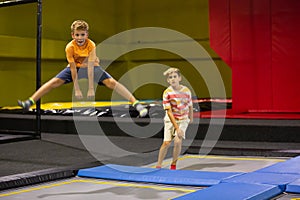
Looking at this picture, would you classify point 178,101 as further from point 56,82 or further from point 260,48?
point 260,48

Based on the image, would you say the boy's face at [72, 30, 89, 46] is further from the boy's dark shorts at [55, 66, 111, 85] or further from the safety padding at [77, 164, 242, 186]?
the safety padding at [77, 164, 242, 186]

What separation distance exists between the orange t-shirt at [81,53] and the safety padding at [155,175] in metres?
1.17

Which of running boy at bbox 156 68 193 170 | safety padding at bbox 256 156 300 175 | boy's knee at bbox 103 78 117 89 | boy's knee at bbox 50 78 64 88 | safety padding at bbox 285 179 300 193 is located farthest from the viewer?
running boy at bbox 156 68 193 170

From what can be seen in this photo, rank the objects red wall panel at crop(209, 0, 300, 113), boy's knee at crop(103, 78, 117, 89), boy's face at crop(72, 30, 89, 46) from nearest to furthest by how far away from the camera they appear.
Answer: boy's face at crop(72, 30, 89, 46), boy's knee at crop(103, 78, 117, 89), red wall panel at crop(209, 0, 300, 113)

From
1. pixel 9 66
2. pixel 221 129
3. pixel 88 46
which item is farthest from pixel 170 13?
pixel 88 46

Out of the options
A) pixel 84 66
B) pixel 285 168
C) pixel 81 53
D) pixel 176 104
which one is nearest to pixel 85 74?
pixel 84 66

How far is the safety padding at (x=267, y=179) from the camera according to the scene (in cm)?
417

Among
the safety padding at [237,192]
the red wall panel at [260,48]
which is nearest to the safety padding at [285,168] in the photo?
the safety padding at [237,192]

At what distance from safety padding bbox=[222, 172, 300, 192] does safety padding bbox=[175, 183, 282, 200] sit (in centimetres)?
11

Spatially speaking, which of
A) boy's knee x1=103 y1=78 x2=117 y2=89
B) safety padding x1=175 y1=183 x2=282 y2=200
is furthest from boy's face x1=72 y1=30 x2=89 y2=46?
safety padding x1=175 y1=183 x2=282 y2=200

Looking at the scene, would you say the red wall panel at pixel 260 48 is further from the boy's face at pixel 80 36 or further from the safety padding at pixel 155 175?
→ the boy's face at pixel 80 36

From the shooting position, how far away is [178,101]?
5035 millimetres

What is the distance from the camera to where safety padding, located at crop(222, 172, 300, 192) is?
164 inches

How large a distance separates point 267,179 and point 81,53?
1.82 metres
